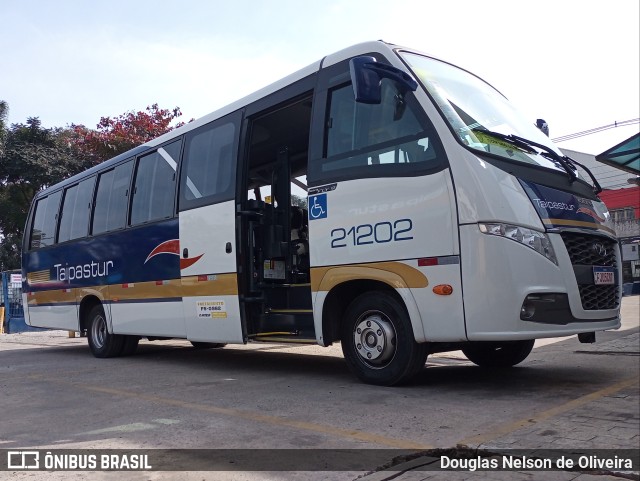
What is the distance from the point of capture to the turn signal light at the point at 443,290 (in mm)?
4828

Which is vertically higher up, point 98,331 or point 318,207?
point 318,207

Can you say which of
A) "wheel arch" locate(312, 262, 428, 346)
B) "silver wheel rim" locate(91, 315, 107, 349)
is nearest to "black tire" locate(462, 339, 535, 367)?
"wheel arch" locate(312, 262, 428, 346)

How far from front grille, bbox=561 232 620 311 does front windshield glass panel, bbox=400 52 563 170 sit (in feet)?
2.48

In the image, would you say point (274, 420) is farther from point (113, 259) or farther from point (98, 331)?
point (98, 331)

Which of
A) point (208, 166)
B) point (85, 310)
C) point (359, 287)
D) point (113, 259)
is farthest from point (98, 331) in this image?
point (359, 287)

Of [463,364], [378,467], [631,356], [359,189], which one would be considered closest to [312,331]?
[359,189]

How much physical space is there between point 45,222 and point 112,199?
2.98 metres

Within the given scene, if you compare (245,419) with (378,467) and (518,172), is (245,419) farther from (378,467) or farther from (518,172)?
(518,172)

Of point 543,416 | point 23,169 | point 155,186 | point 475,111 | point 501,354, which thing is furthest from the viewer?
point 23,169

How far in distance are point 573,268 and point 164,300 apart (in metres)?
5.40

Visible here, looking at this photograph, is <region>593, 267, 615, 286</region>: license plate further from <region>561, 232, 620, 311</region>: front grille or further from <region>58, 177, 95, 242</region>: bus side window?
<region>58, 177, 95, 242</region>: bus side window

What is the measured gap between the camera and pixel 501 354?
21.7 ft

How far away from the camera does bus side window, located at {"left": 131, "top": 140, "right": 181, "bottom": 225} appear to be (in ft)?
27.1

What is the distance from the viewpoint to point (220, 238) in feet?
23.3
